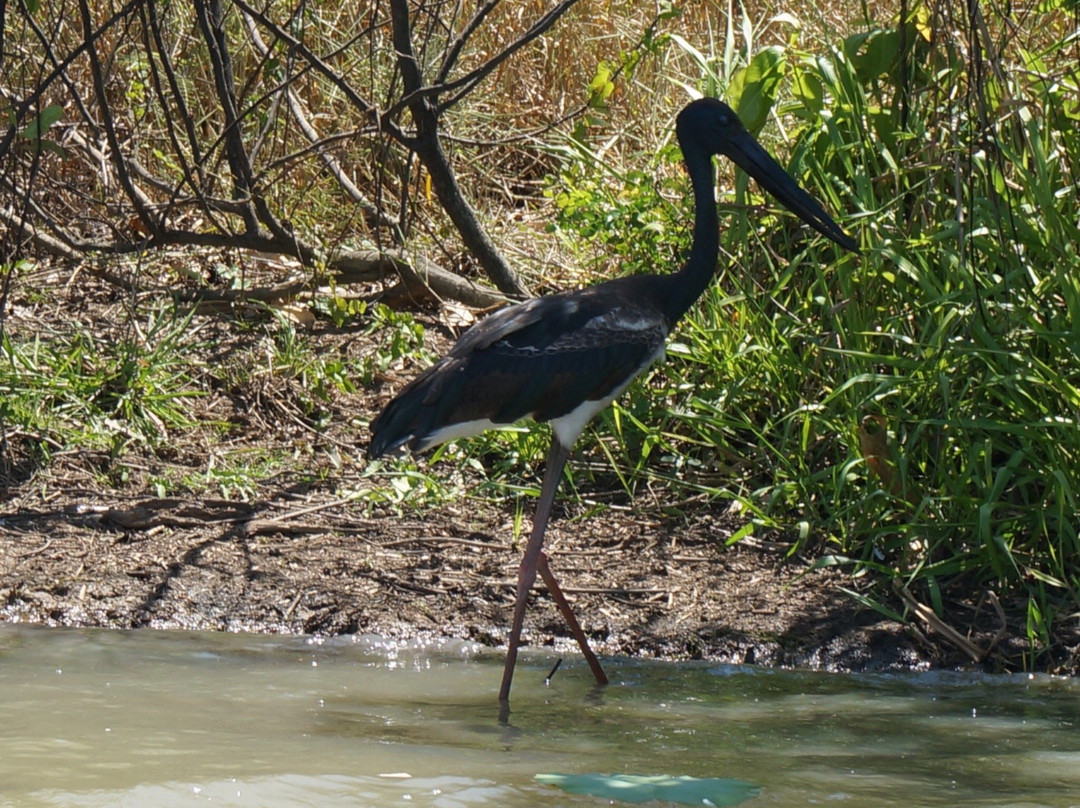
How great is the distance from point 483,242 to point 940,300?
7.94 ft

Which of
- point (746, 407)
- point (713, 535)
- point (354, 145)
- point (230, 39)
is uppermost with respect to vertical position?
point (230, 39)

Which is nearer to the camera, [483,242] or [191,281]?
[483,242]

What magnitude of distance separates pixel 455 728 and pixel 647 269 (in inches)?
108

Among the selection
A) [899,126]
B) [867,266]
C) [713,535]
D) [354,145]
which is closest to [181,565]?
[713,535]

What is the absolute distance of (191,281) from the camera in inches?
293

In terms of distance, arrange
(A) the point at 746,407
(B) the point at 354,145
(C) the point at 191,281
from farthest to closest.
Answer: (B) the point at 354,145, (C) the point at 191,281, (A) the point at 746,407

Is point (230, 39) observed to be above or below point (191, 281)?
above

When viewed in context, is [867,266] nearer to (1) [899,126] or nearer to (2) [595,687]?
(1) [899,126]

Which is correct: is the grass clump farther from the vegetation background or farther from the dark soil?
the dark soil

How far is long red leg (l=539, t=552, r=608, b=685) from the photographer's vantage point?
A: 4.39 m

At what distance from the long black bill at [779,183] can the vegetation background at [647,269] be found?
295mm

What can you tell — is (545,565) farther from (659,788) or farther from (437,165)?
(437,165)

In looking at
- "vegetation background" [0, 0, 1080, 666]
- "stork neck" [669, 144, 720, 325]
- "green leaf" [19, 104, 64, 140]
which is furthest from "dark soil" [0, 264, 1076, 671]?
"green leaf" [19, 104, 64, 140]

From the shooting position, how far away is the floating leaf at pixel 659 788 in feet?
10.7
